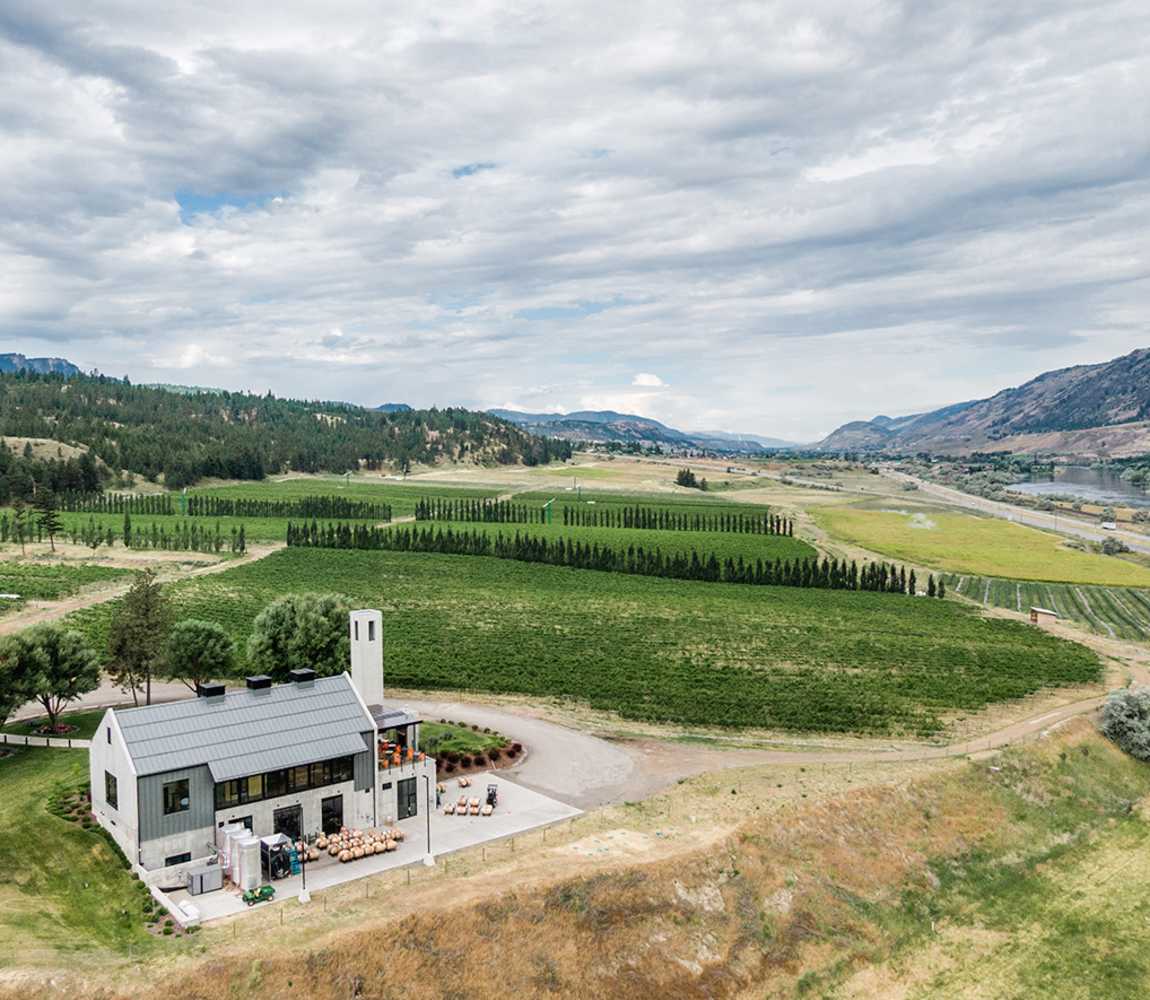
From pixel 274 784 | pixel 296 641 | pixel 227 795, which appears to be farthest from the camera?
pixel 296 641

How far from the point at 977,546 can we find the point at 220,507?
126401 millimetres

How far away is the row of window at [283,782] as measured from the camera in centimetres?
3541

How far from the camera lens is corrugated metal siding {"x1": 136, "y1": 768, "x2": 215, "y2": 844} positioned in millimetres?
33531

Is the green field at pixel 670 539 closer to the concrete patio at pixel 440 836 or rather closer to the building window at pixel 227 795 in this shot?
the concrete patio at pixel 440 836

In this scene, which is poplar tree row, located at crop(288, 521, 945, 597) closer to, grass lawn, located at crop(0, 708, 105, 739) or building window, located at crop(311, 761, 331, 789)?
grass lawn, located at crop(0, 708, 105, 739)

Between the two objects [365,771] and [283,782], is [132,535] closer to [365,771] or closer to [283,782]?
[365,771]

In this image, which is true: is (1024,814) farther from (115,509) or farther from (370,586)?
(115,509)

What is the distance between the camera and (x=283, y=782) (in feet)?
120

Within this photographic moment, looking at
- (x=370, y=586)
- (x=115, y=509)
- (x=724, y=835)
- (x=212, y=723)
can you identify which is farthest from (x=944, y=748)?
(x=115, y=509)

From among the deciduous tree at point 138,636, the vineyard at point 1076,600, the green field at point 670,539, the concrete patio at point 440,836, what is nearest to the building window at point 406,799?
the concrete patio at point 440,836

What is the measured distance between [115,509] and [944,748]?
147m

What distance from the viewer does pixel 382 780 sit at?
3897 centimetres

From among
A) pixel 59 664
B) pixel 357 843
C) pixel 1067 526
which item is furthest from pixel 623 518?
pixel 357 843

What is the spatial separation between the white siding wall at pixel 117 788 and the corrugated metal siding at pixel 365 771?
8584 millimetres
